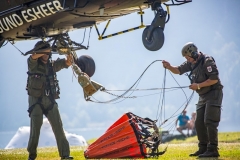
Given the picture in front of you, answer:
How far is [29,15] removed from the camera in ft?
48.9

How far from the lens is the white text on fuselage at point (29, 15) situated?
14219mm

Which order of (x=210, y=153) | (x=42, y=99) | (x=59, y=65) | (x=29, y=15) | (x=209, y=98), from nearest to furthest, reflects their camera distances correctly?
1. (x=210, y=153)
2. (x=209, y=98)
3. (x=42, y=99)
4. (x=59, y=65)
5. (x=29, y=15)

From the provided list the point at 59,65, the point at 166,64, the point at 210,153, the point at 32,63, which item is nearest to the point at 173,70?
the point at 166,64

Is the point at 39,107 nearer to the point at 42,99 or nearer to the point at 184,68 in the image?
the point at 42,99

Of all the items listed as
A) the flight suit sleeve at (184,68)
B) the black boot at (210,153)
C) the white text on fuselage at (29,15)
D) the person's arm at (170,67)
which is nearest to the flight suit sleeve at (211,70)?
the flight suit sleeve at (184,68)

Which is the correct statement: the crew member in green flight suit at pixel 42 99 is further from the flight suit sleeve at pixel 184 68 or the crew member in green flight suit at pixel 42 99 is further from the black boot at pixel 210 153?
the black boot at pixel 210 153

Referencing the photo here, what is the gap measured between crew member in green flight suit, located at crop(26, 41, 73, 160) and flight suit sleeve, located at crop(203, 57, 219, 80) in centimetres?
360

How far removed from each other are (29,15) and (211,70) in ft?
16.8

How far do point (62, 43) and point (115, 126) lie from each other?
3.41m

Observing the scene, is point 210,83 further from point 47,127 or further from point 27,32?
point 47,127

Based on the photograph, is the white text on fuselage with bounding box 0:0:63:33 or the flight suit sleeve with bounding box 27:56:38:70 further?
the white text on fuselage with bounding box 0:0:63:33

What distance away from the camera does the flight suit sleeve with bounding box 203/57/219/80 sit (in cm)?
1246

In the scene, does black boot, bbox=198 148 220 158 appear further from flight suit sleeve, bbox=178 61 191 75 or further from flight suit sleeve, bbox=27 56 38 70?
flight suit sleeve, bbox=27 56 38 70

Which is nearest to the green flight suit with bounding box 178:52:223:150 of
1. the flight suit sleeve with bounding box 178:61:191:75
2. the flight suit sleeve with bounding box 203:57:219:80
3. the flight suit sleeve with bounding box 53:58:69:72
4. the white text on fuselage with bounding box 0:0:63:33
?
the flight suit sleeve with bounding box 203:57:219:80
